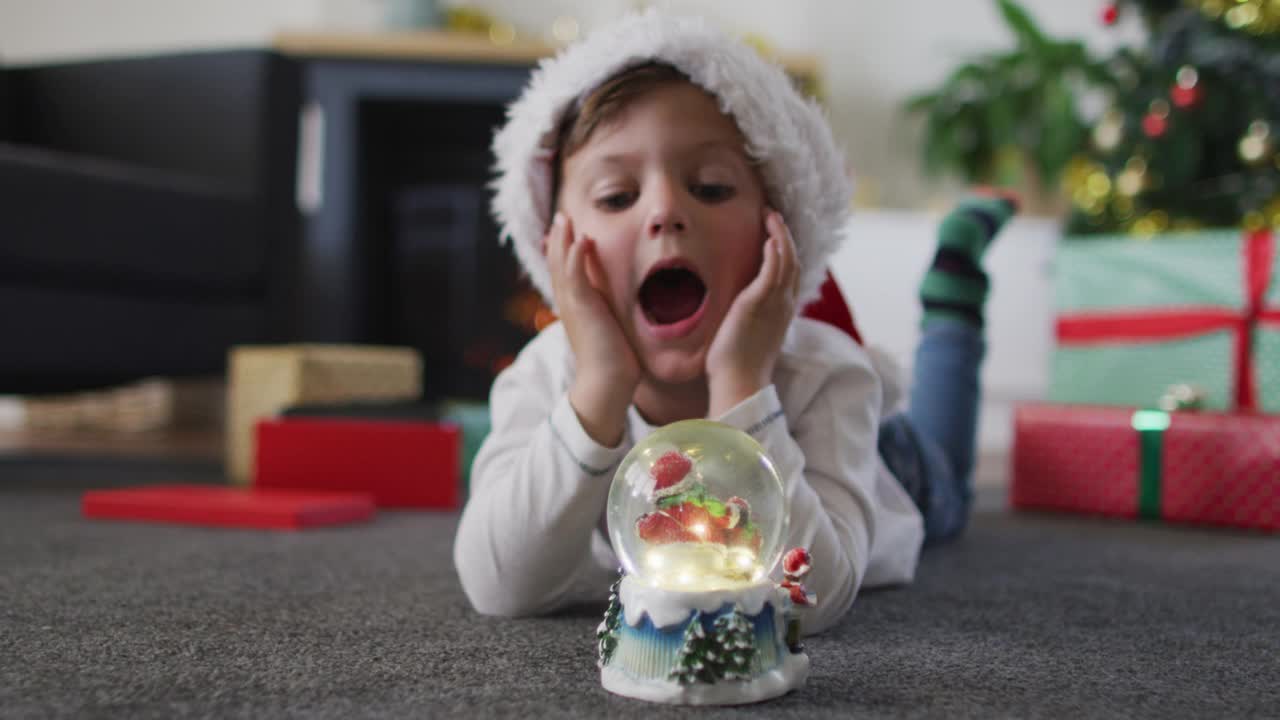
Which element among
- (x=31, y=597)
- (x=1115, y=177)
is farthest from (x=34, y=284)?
(x=1115, y=177)

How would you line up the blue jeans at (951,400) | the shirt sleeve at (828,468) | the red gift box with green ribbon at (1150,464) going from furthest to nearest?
Answer: the red gift box with green ribbon at (1150,464) < the blue jeans at (951,400) < the shirt sleeve at (828,468)

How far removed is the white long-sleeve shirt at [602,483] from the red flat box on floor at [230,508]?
459 mm

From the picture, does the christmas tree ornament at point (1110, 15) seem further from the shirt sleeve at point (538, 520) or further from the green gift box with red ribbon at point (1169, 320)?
the shirt sleeve at point (538, 520)

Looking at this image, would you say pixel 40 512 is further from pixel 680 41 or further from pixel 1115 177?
pixel 1115 177

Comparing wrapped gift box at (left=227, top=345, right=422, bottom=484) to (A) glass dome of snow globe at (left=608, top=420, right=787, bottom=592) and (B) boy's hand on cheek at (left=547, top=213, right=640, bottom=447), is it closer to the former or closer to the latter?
(B) boy's hand on cheek at (left=547, top=213, right=640, bottom=447)

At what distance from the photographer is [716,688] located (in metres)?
0.51

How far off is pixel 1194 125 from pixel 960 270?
87 cm

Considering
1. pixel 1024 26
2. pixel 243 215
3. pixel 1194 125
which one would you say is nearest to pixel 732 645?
pixel 243 215

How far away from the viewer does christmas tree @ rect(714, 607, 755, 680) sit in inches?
20.2

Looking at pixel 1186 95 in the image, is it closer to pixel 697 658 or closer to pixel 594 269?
pixel 594 269

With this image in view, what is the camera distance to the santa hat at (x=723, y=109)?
2.51 ft

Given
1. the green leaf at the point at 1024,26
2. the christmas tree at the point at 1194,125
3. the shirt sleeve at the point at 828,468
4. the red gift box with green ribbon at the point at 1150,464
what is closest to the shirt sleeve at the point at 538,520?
the shirt sleeve at the point at 828,468

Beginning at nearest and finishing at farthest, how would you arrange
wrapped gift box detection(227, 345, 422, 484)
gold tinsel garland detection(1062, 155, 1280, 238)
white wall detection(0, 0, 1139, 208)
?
wrapped gift box detection(227, 345, 422, 484), gold tinsel garland detection(1062, 155, 1280, 238), white wall detection(0, 0, 1139, 208)

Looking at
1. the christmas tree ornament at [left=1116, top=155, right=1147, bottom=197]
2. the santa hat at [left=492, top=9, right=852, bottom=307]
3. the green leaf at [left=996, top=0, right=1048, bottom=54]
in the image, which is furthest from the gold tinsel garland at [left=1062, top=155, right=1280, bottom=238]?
the santa hat at [left=492, top=9, right=852, bottom=307]
